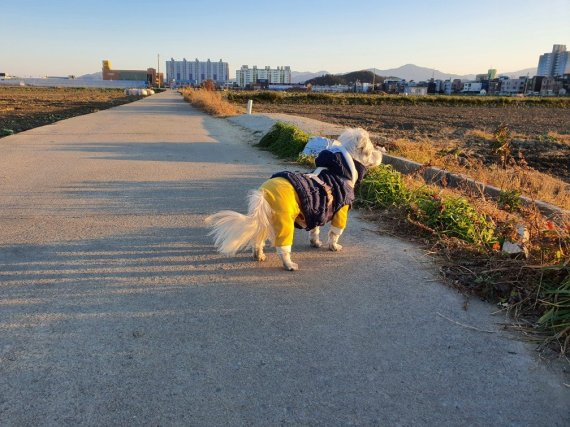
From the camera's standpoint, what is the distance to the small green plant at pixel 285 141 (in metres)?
10.2

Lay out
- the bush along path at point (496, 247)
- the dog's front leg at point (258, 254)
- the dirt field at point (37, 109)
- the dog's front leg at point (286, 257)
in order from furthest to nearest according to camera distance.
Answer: the dirt field at point (37, 109), the dog's front leg at point (258, 254), the dog's front leg at point (286, 257), the bush along path at point (496, 247)

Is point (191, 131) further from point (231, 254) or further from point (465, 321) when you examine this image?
point (465, 321)

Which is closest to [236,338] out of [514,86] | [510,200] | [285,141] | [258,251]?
[258,251]

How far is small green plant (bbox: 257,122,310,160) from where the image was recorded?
1020cm

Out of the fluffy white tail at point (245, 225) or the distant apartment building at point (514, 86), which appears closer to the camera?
the fluffy white tail at point (245, 225)

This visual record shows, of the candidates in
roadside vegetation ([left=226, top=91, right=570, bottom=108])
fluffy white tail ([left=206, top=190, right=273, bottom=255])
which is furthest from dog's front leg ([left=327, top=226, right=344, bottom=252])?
roadside vegetation ([left=226, top=91, right=570, bottom=108])

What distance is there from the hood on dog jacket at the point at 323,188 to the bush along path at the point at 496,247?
1.19 metres

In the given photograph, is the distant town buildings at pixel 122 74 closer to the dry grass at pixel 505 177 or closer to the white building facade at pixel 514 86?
the white building facade at pixel 514 86

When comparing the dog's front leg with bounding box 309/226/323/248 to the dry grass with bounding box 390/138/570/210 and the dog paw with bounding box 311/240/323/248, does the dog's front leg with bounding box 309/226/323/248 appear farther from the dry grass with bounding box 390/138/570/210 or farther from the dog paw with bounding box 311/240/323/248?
the dry grass with bounding box 390/138/570/210

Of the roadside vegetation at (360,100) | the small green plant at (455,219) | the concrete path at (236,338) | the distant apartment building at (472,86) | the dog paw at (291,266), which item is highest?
the distant apartment building at (472,86)

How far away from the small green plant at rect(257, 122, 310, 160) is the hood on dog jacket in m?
5.58

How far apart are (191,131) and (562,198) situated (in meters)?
12.6

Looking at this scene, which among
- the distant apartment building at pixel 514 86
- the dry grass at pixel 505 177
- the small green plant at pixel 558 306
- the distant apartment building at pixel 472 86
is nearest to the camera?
A: the small green plant at pixel 558 306

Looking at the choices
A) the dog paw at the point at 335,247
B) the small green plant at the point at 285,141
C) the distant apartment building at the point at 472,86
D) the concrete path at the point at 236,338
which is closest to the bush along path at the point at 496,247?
the concrete path at the point at 236,338
